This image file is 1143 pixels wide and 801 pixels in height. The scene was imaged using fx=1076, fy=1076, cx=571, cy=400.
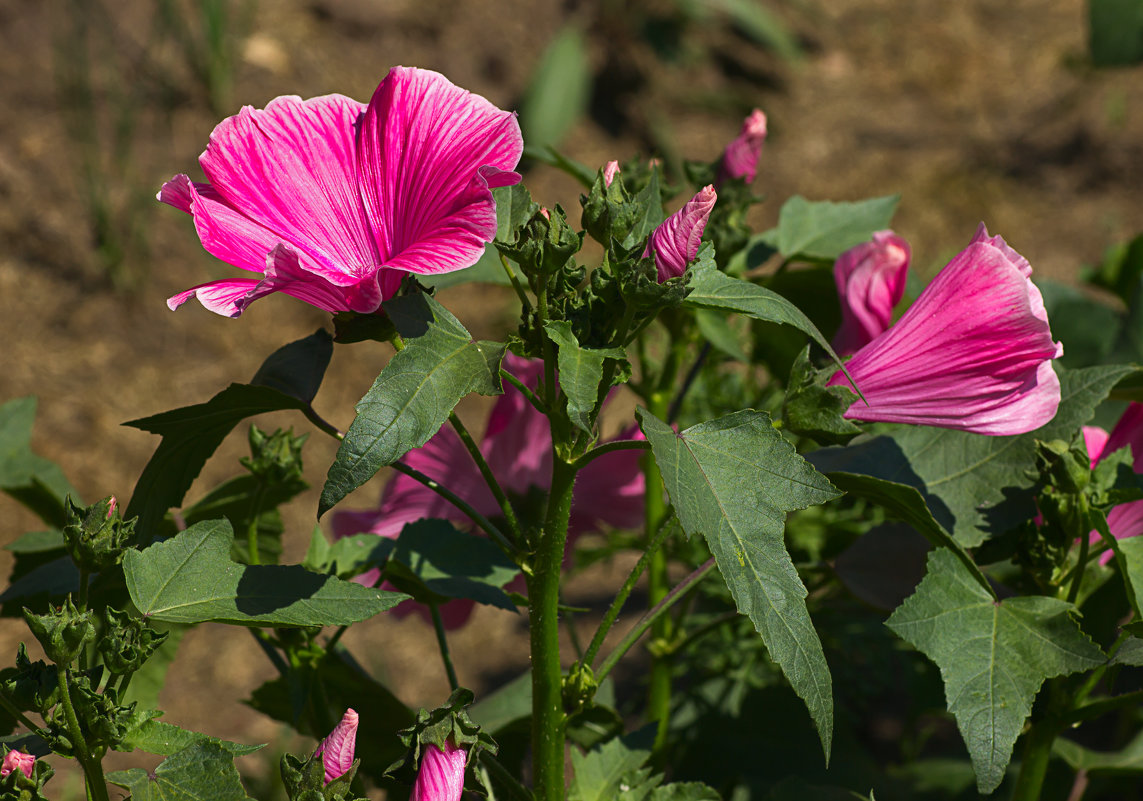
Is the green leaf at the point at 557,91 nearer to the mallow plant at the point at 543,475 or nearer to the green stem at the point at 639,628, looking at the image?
the mallow plant at the point at 543,475

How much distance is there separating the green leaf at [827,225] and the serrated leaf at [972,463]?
236mm

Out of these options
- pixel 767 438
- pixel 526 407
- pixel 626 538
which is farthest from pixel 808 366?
pixel 626 538

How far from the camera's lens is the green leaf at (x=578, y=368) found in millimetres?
547

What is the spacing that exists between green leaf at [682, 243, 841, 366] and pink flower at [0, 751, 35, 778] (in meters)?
0.43

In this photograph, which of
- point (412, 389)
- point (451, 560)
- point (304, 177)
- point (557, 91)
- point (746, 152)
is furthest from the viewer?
point (557, 91)

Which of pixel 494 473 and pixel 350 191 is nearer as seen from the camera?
pixel 350 191

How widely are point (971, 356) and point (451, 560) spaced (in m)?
0.39

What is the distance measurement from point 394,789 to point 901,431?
20.0 inches

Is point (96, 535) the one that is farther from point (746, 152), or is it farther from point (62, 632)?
point (746, 152)

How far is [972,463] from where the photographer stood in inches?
31.5

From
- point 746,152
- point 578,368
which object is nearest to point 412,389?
point 578,368

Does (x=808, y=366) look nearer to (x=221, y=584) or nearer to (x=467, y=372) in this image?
(x=467, y=372)

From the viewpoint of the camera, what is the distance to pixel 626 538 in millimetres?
1442

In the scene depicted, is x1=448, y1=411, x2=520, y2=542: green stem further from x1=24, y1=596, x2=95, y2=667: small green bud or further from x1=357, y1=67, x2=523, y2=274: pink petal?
x1=24, y1=596, x2=95, y2=667: small green bud
